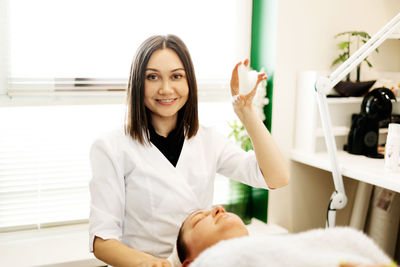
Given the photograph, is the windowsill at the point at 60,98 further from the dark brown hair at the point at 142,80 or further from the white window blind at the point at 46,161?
the dark brown hair at the point at 142,80

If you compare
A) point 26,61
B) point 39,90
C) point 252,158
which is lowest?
point 252,158

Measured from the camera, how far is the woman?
128cm

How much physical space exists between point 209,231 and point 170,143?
43 cm

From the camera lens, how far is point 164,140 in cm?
140

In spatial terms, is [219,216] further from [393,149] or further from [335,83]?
[393,149]

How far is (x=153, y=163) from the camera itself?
52.7 inches

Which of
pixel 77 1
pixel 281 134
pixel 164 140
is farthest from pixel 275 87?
pixel 77 1

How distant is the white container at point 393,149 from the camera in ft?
5.60

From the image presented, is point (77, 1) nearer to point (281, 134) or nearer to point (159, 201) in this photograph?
point (159, 201)

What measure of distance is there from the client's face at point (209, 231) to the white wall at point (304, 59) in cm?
110

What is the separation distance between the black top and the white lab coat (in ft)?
0.08

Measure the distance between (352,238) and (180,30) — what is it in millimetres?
1432

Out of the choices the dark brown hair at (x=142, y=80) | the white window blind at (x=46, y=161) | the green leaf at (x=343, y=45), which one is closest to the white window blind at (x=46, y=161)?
the white window blind at (x=46, y=161)

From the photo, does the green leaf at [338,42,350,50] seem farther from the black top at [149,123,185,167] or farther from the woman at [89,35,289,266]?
the black top at [149,123,185,167]
